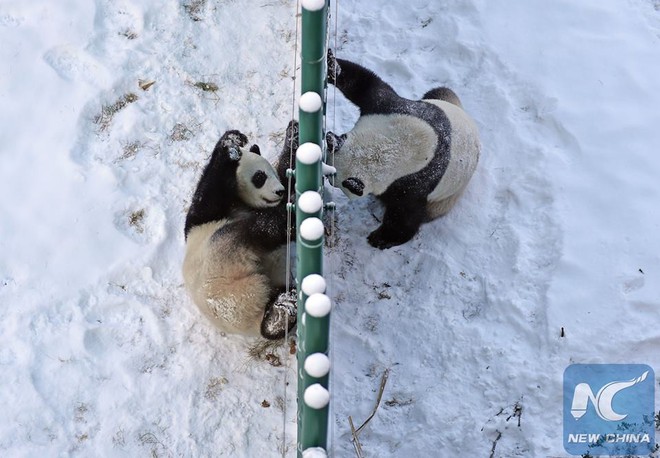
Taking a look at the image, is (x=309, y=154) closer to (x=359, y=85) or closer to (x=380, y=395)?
(x=380, y=395)

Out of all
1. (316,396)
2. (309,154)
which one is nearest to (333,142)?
(309,154)

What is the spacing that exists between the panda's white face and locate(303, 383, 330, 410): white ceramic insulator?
2.03 meters

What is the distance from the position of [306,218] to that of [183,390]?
6.59ft

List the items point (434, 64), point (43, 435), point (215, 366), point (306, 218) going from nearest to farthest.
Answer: point (306, 218)
point (43, 435)
point (215, 366)
point (434, 64)

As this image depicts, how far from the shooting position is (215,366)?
12.8 feet

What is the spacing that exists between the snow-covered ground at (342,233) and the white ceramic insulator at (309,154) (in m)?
2.00

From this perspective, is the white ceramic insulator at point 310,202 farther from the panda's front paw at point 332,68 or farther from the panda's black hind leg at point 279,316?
the panda's front paw at point 332,68

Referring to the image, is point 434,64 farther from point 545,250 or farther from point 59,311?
point 59,311

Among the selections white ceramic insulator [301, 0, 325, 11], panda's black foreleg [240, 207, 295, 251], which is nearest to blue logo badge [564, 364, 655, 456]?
panda's black foreleg [240, 207, 295, 251]

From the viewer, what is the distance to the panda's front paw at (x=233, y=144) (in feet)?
13.0

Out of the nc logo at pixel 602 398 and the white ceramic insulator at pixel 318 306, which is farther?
the nc logo at pixel 602 398

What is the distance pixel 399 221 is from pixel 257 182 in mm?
962

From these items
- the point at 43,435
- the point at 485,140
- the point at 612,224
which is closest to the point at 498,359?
the point at 612,224

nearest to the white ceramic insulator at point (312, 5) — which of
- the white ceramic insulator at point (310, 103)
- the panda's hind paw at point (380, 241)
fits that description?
the white ceramic insulator at point (310, 103)
